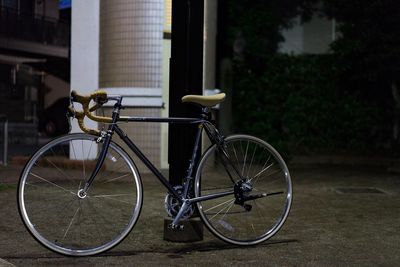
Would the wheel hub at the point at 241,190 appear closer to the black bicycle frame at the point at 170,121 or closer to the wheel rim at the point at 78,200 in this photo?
the black bicycle frame at the point at 170,121

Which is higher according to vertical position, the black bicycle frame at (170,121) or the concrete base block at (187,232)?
the black bicycle frame at (170,121)

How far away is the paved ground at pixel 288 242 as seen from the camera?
433cm

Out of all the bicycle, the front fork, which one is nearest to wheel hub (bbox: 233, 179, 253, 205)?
the bicycle

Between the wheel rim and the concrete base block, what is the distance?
407 millimetres

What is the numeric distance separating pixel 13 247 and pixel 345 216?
10.5ft

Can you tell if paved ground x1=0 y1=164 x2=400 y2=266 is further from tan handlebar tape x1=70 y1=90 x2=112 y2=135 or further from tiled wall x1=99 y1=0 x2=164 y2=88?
tiled wall x1=99 y1=0 x2=164 y2=88

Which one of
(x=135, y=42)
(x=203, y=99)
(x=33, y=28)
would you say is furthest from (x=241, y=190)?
(x=33, y=28)

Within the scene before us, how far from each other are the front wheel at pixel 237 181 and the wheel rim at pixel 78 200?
0.57 meters

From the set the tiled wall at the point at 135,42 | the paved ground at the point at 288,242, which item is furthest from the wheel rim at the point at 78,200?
the tiled wall at the point at 135,42

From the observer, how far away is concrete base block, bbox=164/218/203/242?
15.7ft

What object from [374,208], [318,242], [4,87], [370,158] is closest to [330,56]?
[370,158]

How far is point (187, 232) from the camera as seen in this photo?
15.7 ft

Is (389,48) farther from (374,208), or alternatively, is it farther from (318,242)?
(318,242)

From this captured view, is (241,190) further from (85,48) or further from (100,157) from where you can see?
(85,48)
